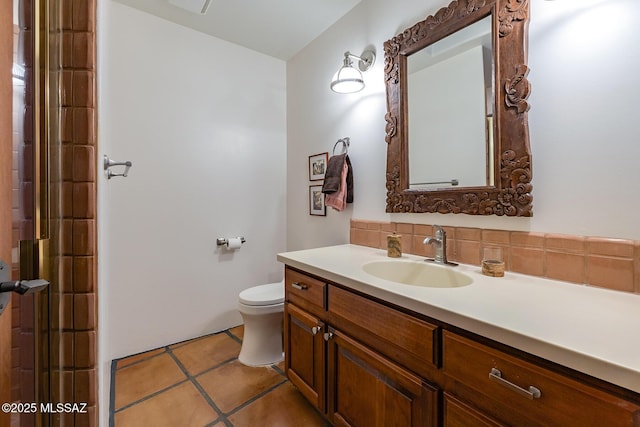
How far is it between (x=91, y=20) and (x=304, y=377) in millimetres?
1588

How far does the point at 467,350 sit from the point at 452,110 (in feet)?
3.71

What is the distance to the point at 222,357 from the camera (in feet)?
6.35

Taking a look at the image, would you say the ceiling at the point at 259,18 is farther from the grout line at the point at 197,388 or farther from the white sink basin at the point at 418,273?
the grout line at the point at 197,388

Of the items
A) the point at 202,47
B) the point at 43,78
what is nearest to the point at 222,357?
the point at 43,78

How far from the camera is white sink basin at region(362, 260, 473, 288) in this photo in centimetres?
122

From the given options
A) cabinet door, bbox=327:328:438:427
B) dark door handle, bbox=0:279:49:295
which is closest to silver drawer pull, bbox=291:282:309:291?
cabinet door, bbox=327:328:438:427

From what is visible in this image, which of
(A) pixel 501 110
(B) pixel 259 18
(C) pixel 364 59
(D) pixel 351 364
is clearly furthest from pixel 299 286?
(B) pixel 259 18

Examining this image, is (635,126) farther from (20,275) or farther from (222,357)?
(222,357)

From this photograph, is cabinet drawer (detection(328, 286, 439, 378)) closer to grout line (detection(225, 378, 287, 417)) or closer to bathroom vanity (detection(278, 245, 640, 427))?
bathroom vanity (detection(278, 245, 640, 427))

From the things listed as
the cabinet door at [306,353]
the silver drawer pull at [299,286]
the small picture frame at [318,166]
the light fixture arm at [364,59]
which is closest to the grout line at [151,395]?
the cabinet door at [306,353]

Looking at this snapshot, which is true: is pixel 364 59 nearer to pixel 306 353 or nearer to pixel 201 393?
pixel 306 353

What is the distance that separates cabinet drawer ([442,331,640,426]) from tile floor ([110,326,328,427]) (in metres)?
0.96

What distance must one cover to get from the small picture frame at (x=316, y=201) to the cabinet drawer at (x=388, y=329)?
106cm

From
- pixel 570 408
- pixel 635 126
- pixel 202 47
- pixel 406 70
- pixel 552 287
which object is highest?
pixel 202 47
